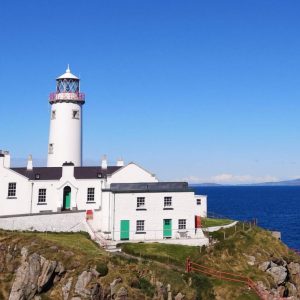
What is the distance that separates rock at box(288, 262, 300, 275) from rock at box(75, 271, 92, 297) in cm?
2157

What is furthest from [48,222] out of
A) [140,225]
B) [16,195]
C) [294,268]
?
[294,268]

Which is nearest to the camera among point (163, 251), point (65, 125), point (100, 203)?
point (163, 251)

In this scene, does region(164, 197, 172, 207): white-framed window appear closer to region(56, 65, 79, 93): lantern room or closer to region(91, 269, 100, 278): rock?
region(91, 269, 100, 278): rock

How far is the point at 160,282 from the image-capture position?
3572 centimetres

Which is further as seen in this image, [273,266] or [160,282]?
[273,266]

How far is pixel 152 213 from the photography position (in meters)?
45.8

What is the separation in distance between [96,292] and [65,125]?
29088mm

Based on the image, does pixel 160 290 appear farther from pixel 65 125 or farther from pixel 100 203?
pixel 65 125

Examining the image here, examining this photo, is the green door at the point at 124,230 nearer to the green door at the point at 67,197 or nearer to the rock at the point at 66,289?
the green door at the point at 67,197

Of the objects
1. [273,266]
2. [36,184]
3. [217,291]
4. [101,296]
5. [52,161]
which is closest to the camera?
[101,296]

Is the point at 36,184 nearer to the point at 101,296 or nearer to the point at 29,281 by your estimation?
the point at 29,281

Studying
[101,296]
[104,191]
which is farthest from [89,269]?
[104,191]

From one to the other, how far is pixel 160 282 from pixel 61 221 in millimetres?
14435

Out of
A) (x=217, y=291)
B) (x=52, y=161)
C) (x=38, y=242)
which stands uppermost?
(x=52, y=161)
